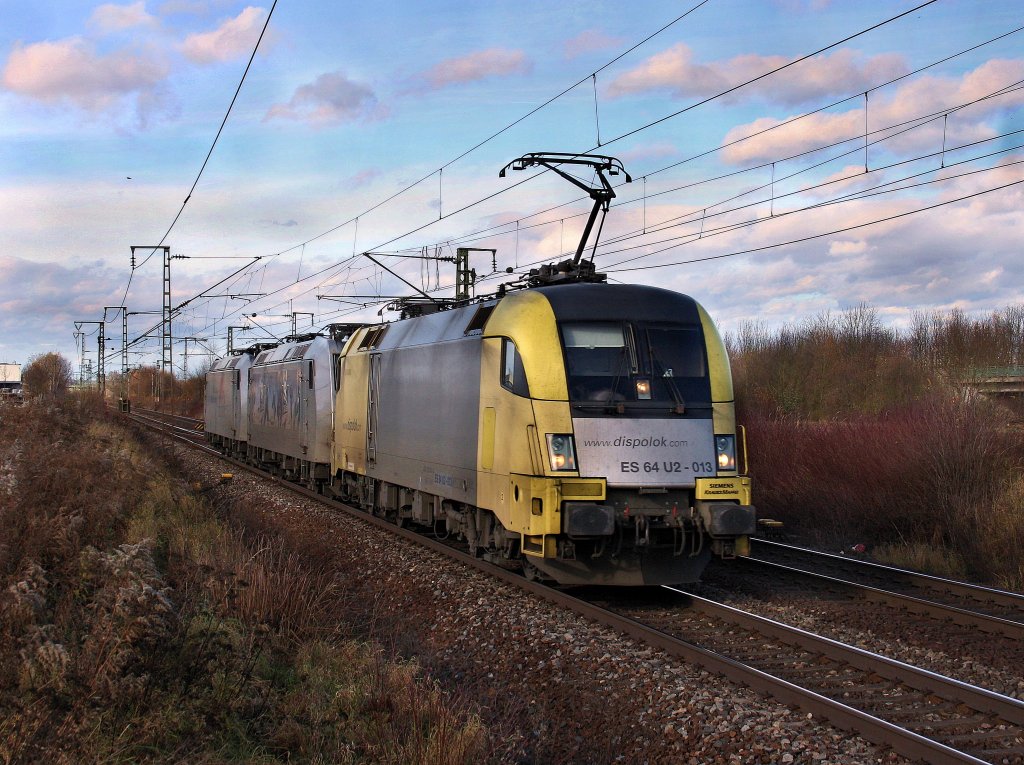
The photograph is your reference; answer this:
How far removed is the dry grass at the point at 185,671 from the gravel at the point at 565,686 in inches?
23.2

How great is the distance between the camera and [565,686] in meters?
7.07

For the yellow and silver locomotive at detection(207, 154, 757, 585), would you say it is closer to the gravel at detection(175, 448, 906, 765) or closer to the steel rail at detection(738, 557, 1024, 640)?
the gravel at detection(175, 448, 906, 765)

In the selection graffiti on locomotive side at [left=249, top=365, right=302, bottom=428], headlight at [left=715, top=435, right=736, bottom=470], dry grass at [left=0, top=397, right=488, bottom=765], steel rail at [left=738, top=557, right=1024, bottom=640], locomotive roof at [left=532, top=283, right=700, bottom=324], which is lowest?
steel rail at [left=738, top=557, right=1024, bottom=640]

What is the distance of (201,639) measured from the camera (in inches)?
238

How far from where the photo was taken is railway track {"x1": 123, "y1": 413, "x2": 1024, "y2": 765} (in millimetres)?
5748

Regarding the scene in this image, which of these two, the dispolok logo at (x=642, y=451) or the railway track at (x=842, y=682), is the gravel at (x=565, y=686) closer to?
the railway track at (x=842, y=682)

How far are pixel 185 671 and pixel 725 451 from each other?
579cm

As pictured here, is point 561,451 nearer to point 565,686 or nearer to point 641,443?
point 641,443

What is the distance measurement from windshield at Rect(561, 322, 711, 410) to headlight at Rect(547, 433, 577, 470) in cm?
42

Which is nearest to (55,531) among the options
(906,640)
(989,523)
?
(906,640)

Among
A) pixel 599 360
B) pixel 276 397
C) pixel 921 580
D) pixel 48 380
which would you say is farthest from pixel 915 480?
pixel 48 380

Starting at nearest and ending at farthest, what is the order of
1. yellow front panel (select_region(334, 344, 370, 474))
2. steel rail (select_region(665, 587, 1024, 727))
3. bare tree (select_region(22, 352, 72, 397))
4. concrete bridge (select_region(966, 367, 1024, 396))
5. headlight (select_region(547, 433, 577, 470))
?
steel rail (select_region(665, 587, 1024, 727))
headlight (select_region(547, 433, 577, 470))
yellow front panel (select_region(334, 344, 370, 474))
concrete bridge (select_region(966, 367, 1024, 396))
bare tree (select_region(22, 352, 72, 397))

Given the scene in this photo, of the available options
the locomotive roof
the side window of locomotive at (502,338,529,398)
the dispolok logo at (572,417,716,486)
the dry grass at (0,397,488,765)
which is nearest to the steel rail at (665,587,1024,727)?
the dispolok logo at (572,417,716,486)

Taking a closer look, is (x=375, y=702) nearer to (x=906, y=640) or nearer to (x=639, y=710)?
(x=639, y=710)
